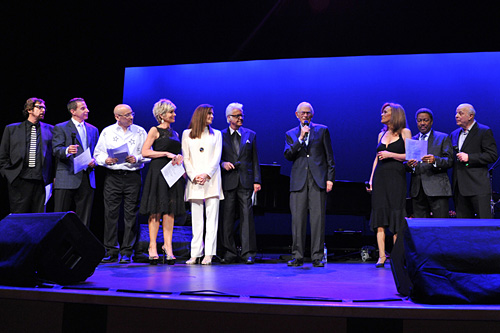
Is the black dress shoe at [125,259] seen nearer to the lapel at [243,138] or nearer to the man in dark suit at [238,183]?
the man in dark suit at [238,183]

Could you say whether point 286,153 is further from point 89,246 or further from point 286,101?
point 286,101

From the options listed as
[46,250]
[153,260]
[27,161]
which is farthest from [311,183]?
[27,161]

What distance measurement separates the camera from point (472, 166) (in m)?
4.97

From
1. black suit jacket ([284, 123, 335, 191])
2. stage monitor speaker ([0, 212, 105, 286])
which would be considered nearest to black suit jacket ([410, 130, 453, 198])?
black suit jacket ([284, 123, 335, 191])

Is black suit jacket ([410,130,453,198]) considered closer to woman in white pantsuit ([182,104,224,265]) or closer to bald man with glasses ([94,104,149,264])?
woman in white pantsuit ([182,104,224,265])

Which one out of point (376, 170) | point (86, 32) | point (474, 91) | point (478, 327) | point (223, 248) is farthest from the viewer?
point (474, 91)

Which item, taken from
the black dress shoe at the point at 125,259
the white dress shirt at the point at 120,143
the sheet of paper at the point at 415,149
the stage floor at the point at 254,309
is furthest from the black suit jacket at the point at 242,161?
the stage floor at the point at 254,309

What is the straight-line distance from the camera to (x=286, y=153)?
202 inches

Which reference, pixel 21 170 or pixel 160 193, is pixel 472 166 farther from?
pixel 21 170

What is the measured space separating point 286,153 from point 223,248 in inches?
50.3

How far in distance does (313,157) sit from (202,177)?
1.16 meters

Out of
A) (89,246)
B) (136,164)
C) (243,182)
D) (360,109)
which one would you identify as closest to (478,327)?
(89,246)

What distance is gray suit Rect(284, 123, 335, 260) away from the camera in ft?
16.4

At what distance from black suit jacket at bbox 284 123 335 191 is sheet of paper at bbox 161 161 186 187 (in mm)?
1139
